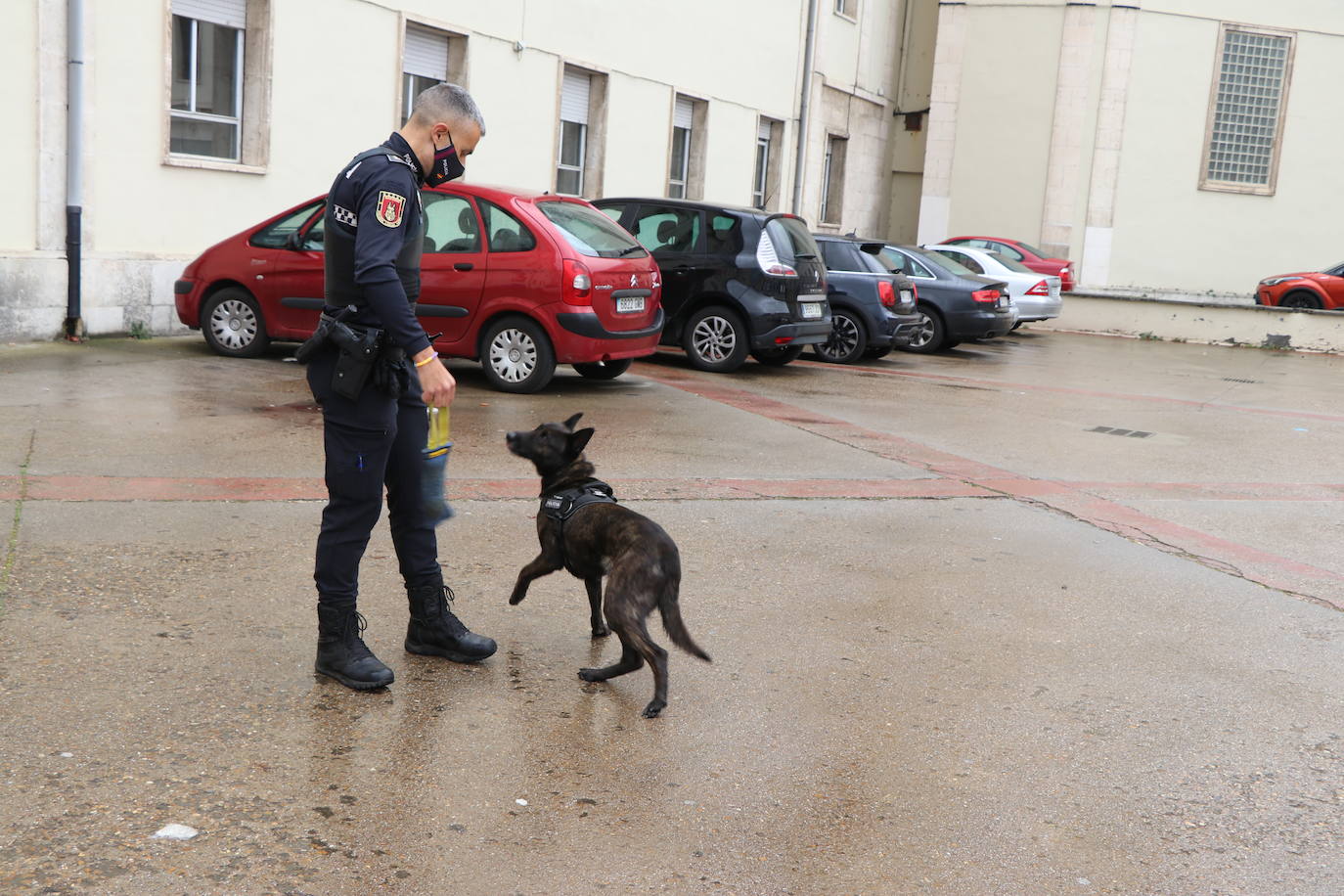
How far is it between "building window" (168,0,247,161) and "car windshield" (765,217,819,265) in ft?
19.2

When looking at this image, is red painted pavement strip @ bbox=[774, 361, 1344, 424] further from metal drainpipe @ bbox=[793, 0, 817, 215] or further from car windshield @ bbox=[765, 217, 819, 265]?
metal drainpipe @ bbox=[793, 0, 817, 215]

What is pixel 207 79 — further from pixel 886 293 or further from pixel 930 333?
pixel 930 333

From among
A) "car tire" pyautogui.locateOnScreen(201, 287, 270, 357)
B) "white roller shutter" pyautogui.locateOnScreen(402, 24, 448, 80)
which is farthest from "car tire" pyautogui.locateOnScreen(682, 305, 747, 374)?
"white roller shutter" pyautogui.locateOnScreen(402, 24, 448, 80)

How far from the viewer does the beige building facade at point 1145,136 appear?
3111cm

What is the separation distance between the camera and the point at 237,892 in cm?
310

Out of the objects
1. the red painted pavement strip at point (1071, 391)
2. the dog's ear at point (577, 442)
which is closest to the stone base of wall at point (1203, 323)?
the red painted pavement strip at point (1071, 391)

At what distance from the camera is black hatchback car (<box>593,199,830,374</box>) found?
44.5 feet

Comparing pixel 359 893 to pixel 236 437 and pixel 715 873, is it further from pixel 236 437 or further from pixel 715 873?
pixel 236 437

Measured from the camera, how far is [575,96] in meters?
20.2

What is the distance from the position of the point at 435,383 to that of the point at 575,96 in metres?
16.8

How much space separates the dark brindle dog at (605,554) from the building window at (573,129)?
1533 cm

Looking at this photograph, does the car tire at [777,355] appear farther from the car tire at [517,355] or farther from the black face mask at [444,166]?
the black face mask at [444,166]

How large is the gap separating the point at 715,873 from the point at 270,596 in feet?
8.59

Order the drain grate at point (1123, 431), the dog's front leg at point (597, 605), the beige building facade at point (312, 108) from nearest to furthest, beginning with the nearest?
1. the dog's front leg at point (597, 605)
2. the drain grate at point (1123, 431)
3. the beige building facade at point (312, 108)
